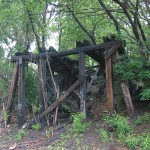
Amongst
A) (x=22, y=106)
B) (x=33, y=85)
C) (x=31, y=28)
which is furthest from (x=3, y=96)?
(x=31, y=28)

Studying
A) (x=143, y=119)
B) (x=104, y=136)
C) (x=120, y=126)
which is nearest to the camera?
(x=104, y=136)

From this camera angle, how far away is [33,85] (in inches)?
454

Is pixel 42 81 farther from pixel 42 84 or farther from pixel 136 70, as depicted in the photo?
pixel 136 70

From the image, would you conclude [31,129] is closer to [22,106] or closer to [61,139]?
[22,106]

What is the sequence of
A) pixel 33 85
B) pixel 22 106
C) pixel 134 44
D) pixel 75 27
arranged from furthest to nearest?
pixel 33 85, pixel 75 27, pixel 22 106, pixel 134 44

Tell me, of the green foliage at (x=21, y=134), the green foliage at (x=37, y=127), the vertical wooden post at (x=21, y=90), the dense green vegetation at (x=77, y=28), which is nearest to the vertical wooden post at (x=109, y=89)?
the dense green vegetation at (x=77, y=28)

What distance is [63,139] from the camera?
728cm

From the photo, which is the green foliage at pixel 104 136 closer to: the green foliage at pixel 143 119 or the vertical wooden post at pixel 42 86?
the green foliage at pixel 143 119

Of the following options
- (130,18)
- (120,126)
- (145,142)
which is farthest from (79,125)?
(130,18)

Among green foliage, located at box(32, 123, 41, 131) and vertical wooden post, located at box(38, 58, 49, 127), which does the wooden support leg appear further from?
green foliage, located at box(32, 123, 41, 131)

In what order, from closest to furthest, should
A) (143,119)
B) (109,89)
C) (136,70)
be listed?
(143,119), (136,70), (109,89)

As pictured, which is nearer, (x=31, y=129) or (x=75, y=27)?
(x=31, y=129)

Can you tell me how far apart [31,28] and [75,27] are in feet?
7.68

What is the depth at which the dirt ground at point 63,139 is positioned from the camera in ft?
21.4
